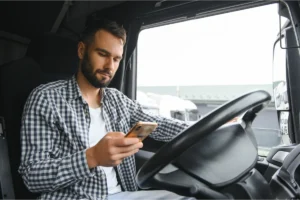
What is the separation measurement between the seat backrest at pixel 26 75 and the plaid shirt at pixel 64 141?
85mm

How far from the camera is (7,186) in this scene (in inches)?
44.1

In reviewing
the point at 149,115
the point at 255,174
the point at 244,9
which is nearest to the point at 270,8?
the point at 244,9

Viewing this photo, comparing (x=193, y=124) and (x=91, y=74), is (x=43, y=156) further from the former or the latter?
(x=193, y=124)

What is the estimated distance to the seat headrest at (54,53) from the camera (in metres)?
1.29

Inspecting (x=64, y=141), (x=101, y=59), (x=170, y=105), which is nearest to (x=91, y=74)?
(x=101, y=59)

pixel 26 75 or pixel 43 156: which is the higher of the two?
pixel 26 75

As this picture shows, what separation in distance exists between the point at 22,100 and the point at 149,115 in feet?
2.00

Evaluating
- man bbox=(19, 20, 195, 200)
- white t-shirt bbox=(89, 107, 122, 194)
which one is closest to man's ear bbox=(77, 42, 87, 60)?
man bbox=(19, 20, 195, 200)

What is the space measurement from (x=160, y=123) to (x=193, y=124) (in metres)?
0.74

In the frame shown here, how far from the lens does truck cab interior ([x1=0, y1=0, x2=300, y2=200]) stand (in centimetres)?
69

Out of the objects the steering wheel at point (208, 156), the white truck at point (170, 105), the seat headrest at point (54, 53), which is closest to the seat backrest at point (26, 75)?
the seat headrest at point (54, 53)

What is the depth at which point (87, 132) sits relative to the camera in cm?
118

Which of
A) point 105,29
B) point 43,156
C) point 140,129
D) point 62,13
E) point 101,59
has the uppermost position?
point 62,13

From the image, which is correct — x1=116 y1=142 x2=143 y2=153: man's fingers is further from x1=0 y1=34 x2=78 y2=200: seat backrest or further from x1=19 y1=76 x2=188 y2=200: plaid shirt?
x1=0 y1=34 x2=78 y2=200: seat backrest
